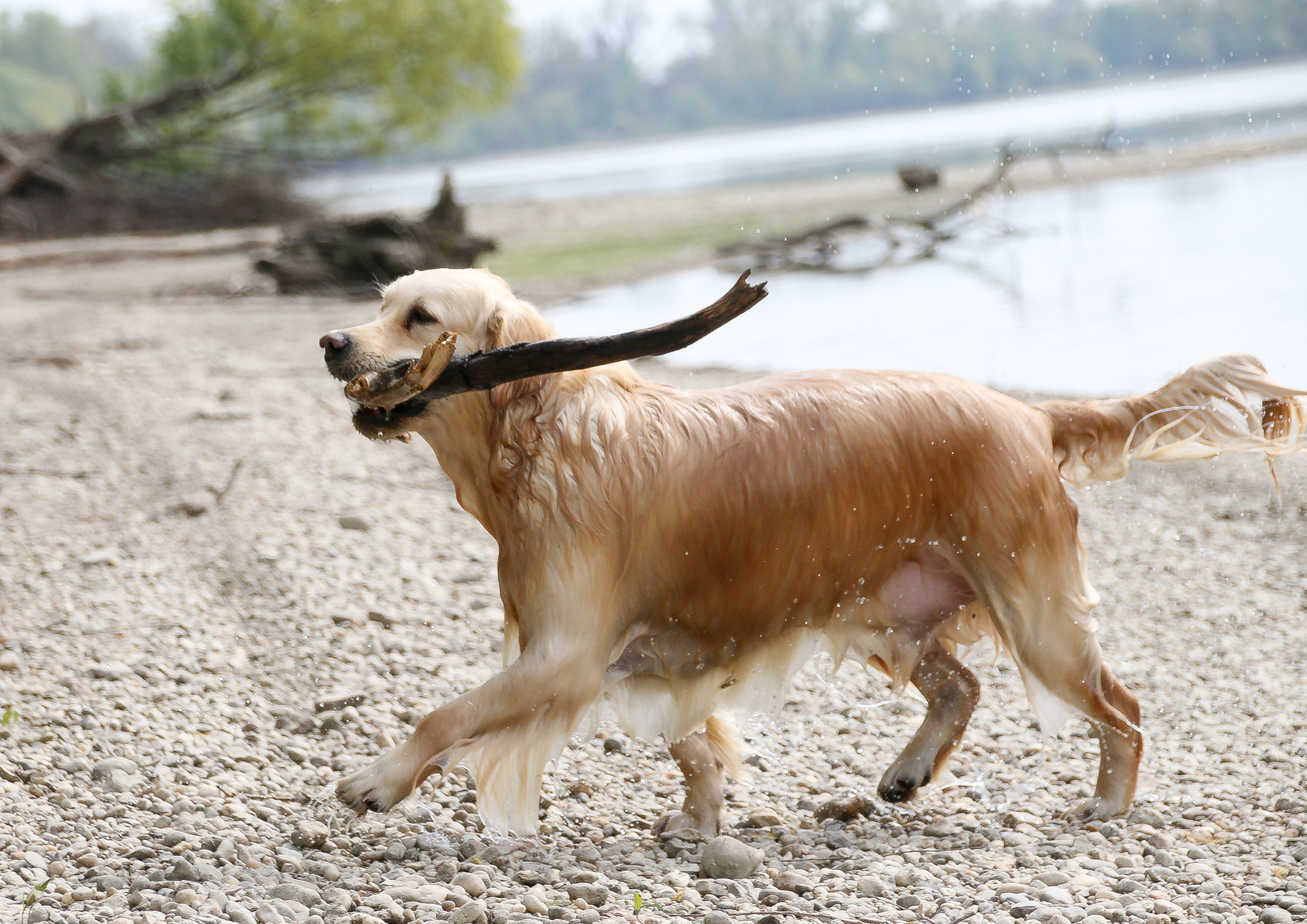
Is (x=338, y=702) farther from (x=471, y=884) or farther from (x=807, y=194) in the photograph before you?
(x=807, y=194)

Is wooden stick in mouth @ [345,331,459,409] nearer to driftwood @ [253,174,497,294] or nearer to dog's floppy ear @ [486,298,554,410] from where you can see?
dog's floppy ear @ [486,298,554,410]

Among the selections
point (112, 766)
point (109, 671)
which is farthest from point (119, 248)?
point (112, 766)

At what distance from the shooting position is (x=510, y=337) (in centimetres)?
363

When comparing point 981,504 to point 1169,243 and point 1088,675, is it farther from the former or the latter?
point 1169,243

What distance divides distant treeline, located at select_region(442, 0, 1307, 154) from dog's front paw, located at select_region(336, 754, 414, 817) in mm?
35900

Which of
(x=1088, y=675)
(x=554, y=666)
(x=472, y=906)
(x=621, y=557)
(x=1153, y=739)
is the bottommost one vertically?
(x=1153, y=739)

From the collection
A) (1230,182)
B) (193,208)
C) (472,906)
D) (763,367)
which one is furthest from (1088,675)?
(193,208)

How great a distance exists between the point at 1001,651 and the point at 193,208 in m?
28.6

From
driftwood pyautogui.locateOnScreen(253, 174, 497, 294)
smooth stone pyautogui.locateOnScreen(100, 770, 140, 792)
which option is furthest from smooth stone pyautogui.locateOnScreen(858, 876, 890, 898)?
driftwood pyautogui.locateOnScreen(253, 174, 497, 294)

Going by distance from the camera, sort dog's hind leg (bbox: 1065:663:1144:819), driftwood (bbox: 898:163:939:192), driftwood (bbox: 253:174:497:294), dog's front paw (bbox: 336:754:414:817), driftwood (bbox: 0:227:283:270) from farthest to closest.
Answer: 1. driftwood (bbox: 898:163:939:192)
2. driftwood (bbox: 0:227:283:270)
3. driftwood (bbox: 253:174:497:294)
4. dog's hind leg (bbox: 1065:663:1144:819)
5. dog's front paw (bbox: 336:754:414:817)

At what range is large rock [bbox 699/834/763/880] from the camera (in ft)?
12.4

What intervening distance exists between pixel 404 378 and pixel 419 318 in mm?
244

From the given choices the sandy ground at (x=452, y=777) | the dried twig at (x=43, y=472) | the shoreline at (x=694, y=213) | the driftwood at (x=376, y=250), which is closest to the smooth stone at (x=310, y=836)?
the sandy ground at (x=452, y=777)

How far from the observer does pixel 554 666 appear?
3.54 m
